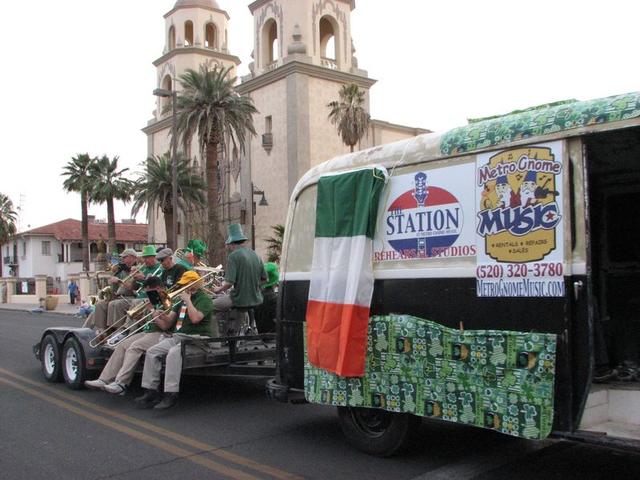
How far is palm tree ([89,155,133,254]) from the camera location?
160 ft

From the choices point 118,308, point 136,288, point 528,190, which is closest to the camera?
point 528,190

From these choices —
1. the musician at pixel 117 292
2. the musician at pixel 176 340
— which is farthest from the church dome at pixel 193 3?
the musician at pixel 176 340

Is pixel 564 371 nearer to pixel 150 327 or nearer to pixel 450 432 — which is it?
pixel 450 432

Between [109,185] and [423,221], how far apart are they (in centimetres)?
4727

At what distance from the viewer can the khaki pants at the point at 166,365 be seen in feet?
24.3

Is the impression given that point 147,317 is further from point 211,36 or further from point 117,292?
point 211,36

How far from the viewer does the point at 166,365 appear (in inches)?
292

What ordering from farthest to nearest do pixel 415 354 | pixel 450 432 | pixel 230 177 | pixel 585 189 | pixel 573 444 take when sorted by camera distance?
pixel 230 177
pixel 450 432
pixel 573 444
pixel 415 354
pixel 585 189

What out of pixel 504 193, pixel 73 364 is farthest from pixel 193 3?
pixel 504 193

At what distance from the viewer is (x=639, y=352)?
584 centimetres

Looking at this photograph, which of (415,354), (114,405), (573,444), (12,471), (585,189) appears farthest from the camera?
(114,405)

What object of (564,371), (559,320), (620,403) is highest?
(559,320)

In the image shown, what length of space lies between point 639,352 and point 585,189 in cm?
236

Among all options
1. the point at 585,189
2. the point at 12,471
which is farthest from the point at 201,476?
the point at 585,189
